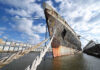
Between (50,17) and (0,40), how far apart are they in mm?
11103

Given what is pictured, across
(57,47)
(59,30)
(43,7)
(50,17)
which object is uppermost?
(43,7)

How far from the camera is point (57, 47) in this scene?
315 inches

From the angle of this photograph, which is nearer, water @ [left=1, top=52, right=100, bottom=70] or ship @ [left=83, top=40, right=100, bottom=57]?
water @ [left=1, top=52, right=100, bottom=70]

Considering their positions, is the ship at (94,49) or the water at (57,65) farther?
the ship at (94,49)

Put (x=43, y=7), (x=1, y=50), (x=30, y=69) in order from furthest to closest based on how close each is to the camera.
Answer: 1. (x=1, y=50)
2. (x=43, y=7)
3. (x=30, y=69)

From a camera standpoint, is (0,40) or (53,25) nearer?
(53,25)

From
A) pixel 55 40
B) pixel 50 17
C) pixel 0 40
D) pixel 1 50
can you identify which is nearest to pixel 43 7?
pixel 50 17

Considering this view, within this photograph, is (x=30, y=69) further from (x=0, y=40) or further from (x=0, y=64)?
(x=0, y=40)

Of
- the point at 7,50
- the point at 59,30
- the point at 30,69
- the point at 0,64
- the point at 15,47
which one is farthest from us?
the point at 15,47

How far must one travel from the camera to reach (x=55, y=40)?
25.8 feet

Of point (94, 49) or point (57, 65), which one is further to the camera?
point (94, 49)

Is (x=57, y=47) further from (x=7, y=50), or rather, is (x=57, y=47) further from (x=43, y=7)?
(x=7, y=50)

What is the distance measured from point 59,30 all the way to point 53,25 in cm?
118

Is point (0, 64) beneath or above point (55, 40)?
beneath
